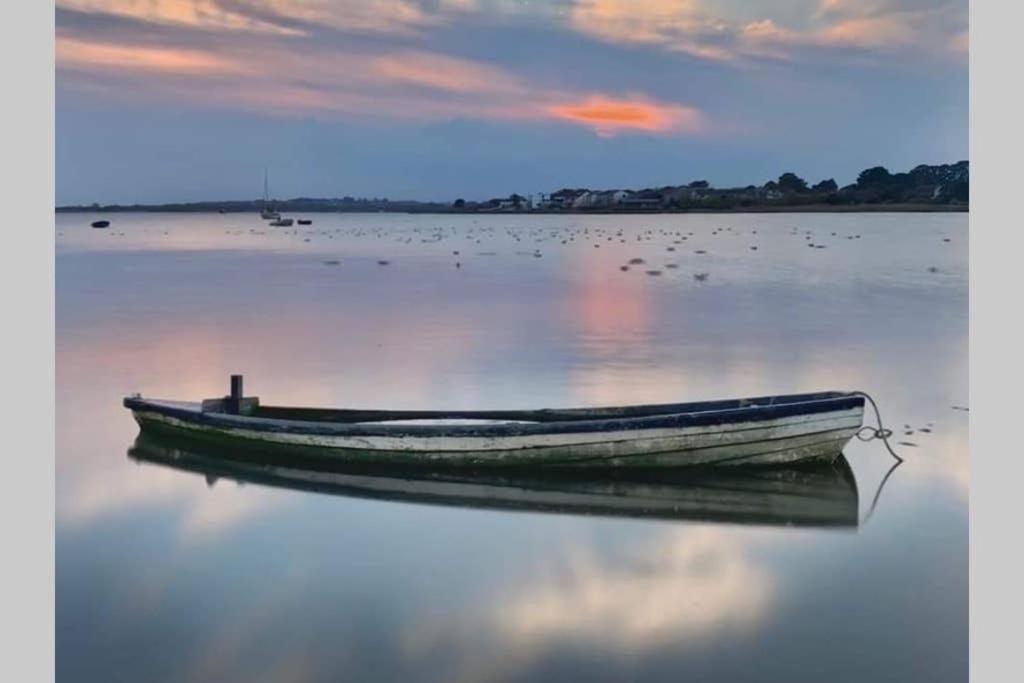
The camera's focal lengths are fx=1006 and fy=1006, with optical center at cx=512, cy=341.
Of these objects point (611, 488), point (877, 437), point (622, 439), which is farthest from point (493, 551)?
point (877, 437)

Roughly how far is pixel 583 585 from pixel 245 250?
51.3 metres

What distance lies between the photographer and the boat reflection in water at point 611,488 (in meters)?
8.10

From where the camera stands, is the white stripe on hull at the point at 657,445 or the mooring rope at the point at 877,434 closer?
the white stripe on hull at the point at 657,445

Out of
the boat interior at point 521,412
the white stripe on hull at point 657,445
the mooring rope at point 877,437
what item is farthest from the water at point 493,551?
the boat interior at point 521,412

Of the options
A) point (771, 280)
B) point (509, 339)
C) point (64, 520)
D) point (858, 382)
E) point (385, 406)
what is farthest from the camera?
point (771, 280)

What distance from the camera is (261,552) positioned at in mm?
7348

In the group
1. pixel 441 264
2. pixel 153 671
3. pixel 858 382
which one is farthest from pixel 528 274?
pixel 153 671

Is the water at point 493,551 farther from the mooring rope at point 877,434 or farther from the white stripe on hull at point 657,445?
the white stripe on hull at point 657,445

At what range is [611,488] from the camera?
8633mm

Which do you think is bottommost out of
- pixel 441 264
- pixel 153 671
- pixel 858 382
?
pixel 153 671

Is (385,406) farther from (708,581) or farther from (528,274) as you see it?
(528,274)

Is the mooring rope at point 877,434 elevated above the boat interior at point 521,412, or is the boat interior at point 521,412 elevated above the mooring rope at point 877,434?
the boat interior at point 521,412

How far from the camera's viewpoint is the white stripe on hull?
871 centimetres

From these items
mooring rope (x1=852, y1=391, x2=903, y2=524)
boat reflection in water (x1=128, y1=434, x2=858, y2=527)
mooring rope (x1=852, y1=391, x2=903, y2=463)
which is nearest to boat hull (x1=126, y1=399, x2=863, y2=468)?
boat reflection in water (x1=128, y1=434, x2=858, y2=527)
